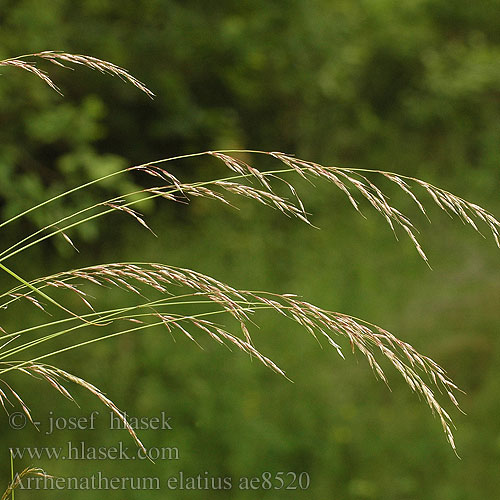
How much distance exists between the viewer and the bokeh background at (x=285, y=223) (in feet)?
10.3

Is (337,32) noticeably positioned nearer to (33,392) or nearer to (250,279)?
(250,279)

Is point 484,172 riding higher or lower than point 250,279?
higher

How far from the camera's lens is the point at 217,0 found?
5062mm

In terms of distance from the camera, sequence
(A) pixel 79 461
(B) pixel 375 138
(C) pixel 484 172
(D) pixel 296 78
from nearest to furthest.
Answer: (A) pixel 79 461 < (D) pixel 296 78 < (C) pixel 484 172 < (B) pixel 375 138

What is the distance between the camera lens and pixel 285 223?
5.65 metres

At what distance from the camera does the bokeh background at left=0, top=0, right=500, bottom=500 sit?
10.3ft

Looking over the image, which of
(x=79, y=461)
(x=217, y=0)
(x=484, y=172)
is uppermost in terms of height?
(x=217, y=0)

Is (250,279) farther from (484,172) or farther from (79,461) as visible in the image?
(484,172)

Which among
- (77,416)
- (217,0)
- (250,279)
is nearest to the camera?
(77,416)

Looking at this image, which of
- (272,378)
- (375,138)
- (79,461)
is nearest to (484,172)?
(375,138)

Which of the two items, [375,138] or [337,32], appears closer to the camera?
[337,32]

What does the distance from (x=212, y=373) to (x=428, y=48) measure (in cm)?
489

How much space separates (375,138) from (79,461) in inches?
180

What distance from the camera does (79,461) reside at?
125 inches
